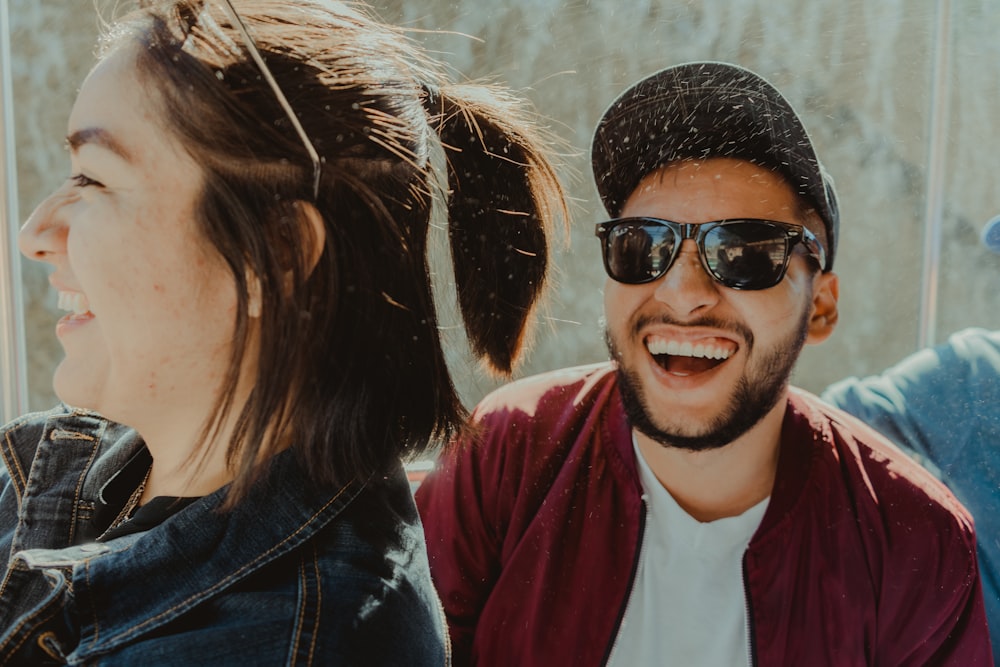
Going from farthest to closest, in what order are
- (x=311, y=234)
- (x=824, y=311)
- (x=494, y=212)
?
(x=824, y=311)
(x=494, y=212)
(x=311, y=234)

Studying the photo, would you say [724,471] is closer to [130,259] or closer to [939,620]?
[939,620]

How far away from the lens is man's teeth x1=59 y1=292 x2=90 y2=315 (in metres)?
0.98

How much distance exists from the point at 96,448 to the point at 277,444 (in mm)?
368

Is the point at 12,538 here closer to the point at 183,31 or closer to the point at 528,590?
the point at 183,31

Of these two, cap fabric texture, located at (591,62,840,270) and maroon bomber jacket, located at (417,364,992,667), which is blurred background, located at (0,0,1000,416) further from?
maroon bomber jacket, located at (417,364,992,667)

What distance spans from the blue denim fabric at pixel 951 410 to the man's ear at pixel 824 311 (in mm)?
287

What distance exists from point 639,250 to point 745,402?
13.1 inches

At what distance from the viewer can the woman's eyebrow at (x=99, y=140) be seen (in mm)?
931

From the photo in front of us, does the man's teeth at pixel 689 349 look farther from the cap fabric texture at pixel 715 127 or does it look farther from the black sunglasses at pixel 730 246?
the cap fabric texture at pixel 715 127

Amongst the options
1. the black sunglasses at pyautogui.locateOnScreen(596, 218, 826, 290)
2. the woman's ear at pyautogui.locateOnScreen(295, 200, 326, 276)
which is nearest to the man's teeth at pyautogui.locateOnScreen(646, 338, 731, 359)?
the black sunglasses at pyautogui.locateOnScreen(596, 218, 826, 290)

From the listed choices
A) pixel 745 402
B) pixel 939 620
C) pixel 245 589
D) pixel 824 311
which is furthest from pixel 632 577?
pixel 245 589

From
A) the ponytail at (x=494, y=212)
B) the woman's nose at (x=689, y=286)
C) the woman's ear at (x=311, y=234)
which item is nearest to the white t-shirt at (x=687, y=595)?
the woman's nose at (x=689, y=286)

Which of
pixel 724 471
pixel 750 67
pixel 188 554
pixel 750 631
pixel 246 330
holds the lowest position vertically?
pixel 750 631

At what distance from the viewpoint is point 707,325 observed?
4.94ft
